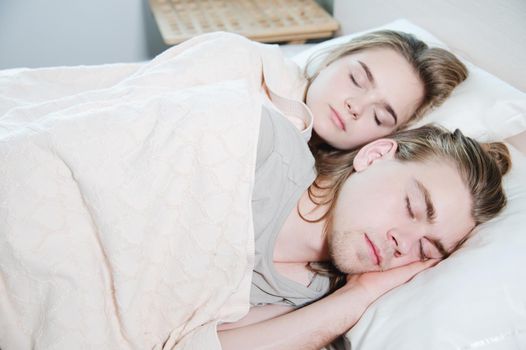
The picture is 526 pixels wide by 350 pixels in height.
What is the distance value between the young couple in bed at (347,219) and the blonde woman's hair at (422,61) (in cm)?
20

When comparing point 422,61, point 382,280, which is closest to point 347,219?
point 382,280

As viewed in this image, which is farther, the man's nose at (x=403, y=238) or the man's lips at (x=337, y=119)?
the man's lips at (x=337, y=119)

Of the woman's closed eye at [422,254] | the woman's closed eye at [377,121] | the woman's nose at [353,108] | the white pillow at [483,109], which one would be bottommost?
the woman's closed eye at [422,254]

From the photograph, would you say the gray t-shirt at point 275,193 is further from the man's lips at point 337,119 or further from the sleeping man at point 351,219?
the man's lips at point 337,119

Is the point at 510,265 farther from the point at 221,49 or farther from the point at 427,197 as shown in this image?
the point at 221,49

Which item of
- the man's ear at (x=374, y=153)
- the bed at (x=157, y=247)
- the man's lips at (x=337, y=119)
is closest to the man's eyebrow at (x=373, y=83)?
the man's lips at (x=337, y=119)

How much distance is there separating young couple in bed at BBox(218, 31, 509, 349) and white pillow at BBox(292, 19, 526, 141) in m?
0.05

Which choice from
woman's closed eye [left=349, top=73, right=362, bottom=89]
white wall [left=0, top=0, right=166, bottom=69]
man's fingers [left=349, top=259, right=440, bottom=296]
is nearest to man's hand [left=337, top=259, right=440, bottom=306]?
man's fingers [left=349, top=259, right=440, bottom=296]

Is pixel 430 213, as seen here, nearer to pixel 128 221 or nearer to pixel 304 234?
pixel 304 234

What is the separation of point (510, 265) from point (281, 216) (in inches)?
15.1

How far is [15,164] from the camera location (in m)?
0.78

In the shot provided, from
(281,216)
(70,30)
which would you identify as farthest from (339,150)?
(70,30)

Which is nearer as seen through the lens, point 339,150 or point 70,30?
point 339,150

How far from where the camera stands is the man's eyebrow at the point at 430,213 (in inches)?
35.9
